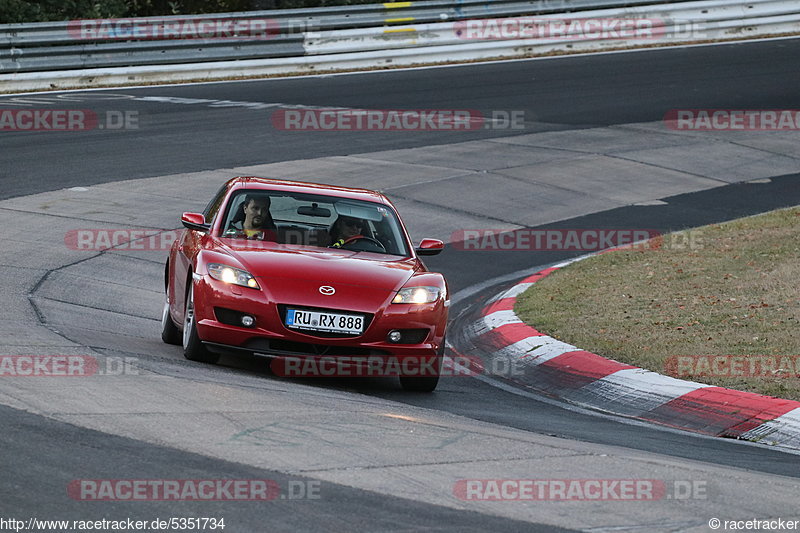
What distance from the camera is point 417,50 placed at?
2755 centimetres

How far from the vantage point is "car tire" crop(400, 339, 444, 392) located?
880 cm

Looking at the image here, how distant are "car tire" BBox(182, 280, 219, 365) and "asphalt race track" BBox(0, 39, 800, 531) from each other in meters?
0.14

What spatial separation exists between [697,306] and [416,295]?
3421 millimetres

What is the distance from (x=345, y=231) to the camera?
9648mm

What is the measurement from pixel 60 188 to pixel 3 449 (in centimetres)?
1113

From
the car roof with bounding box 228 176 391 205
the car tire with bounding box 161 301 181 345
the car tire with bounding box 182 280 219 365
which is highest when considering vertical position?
the car roof with bounding box 228 176 391 205

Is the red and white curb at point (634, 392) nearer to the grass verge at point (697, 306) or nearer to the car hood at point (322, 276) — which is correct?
the grass verge at point (697, 306)
